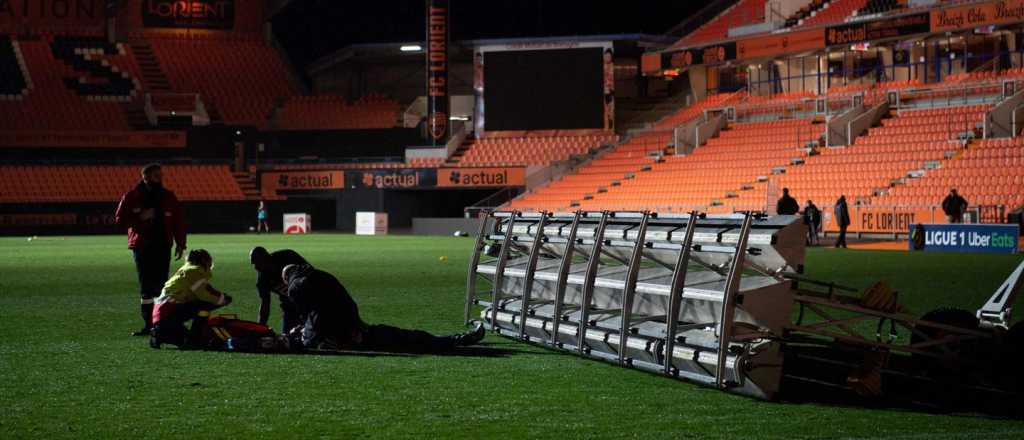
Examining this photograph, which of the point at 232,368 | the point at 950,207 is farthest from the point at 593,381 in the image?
the point at 950,207

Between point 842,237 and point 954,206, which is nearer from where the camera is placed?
point 954,206

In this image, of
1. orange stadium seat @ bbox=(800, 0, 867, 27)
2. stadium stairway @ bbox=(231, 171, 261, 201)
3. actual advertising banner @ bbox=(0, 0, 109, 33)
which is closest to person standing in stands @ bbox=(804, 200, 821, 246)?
orange stadium seat @ bbox=(800, 0, 867, 27)

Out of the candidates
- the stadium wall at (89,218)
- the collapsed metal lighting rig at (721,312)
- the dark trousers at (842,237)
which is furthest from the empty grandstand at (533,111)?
the collapsed metal lighting rig at (721,312)

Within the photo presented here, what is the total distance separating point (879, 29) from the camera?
4397 centimetres

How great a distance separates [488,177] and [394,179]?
14.5ft

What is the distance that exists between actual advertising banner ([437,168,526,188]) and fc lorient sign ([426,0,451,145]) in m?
3.03

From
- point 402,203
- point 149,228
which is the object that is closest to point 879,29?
point 402,203

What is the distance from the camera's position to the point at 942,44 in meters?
45.6

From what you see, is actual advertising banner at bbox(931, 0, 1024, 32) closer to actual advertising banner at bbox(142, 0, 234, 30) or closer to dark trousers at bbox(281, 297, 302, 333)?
dark trousers at bbox(281, 297, 302, 333)

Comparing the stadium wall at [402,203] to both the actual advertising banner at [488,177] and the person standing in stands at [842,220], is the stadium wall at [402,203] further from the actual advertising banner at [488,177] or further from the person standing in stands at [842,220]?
the person standing in stands at [842,220]

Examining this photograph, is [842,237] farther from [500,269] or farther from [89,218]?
[89,218]

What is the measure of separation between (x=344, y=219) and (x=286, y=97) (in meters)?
8.22

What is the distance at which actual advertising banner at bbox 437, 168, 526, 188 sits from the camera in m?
53.4

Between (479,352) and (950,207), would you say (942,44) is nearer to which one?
(950,207)
